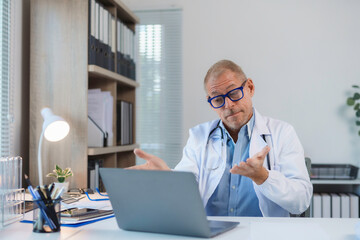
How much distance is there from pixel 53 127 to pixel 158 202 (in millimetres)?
1148

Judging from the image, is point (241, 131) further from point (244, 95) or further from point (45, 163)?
point (45, 163)

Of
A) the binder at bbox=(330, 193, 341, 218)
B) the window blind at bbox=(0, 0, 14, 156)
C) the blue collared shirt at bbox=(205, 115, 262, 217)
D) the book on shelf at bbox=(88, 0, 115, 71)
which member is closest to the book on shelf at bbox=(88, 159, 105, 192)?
the window blind at bbox=(0, 0, 14, 156)

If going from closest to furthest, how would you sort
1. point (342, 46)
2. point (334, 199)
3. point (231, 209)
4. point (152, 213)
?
point (152, 213) < point (231, 209) < point (334, 199) < point (342, 46)

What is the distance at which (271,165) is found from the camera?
5.80ft

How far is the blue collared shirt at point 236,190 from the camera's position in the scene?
1.82 meters

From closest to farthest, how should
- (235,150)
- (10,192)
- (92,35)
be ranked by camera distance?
(10,192) → (235,150) → (92,35)

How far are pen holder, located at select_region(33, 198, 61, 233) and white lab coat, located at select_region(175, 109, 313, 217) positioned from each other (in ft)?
2.43

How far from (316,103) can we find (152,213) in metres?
2.56

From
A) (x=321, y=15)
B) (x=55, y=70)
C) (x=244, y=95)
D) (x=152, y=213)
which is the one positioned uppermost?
(x=321, y=15)

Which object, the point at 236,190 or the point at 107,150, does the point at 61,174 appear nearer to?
the point at 107,150

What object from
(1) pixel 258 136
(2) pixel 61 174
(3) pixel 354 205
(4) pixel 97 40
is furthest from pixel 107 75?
(3) pixel 354 205

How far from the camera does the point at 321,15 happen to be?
3398mm

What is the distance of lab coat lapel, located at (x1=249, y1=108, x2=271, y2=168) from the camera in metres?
1.82

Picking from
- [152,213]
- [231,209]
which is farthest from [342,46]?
[152,213]
